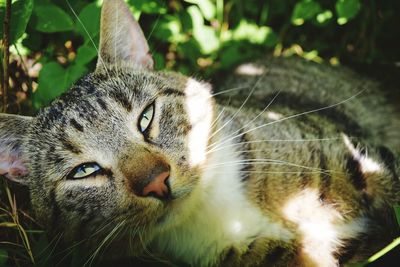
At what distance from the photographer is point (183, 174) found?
1850 millimetres

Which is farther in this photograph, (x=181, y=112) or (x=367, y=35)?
(x=367, y=35)

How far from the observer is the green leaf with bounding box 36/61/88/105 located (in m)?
2.63

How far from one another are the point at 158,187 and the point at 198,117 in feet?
1.75

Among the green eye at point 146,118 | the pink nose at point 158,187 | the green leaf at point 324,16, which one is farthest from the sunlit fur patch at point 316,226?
the green leaf at point 324,16

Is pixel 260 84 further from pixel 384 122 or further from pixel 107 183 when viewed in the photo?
pixel 107 183

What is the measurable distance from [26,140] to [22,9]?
2.34 ft

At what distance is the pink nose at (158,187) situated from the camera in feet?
5.70

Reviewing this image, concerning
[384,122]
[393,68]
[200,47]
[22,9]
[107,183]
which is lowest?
[384,122]

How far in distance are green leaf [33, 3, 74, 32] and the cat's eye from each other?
108 centimetres

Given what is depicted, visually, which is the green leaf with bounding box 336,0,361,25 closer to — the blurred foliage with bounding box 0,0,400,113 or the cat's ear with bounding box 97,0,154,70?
the blurred foliage with bounding box 0,0,400,113

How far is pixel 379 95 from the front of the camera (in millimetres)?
3330

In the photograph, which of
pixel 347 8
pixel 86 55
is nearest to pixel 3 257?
pixel 86 55

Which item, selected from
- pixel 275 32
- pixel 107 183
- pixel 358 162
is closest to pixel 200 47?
pixel 275 32

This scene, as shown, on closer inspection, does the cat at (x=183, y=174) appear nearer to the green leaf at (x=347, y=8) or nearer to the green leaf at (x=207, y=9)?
the green leaf at (x=347, y=8)
